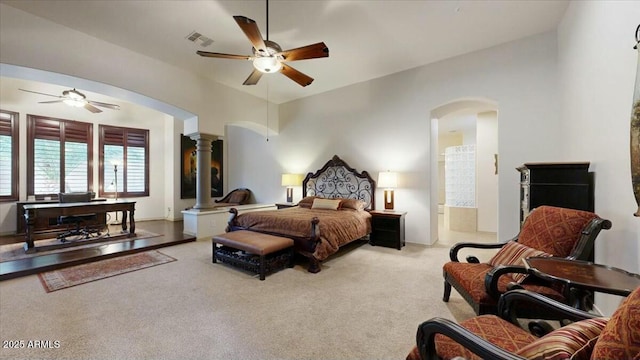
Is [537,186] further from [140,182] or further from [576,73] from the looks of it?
[140,182]

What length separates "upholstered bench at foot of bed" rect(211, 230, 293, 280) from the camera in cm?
330

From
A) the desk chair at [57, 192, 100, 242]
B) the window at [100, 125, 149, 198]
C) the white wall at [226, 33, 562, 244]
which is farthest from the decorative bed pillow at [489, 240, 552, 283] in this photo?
the window at [100, 125, 149, 198]

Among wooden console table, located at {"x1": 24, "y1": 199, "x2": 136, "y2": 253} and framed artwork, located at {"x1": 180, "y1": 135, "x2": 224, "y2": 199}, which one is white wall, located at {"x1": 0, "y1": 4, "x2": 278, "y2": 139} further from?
framed artwork, located at {"x1": 180, "y1": 135, "x2": 224, "y2": 199}

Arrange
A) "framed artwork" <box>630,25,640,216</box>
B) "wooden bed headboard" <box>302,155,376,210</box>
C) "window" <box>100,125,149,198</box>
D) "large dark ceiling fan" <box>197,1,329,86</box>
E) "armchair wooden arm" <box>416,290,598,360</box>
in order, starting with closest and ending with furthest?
"armchair wooden arm" <box>416,290,598,360</box> → "framed artwork" <box>630,25,640,216</box> → "large dark ceiling fan" <box>197,1,329,86</box> → "wooden bed headboard" <box>302,155,376,210</box> → "window" <box>100,125,149,198</box>

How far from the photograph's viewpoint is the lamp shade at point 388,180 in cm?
482

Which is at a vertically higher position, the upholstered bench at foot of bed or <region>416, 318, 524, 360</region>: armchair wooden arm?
<region>416, 318, 524, 360</region>: armchair wooden arm

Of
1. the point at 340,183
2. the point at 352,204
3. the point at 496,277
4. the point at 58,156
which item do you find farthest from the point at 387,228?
the point at 58,156

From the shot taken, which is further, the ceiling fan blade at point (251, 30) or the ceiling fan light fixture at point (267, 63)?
the ceiling fan light fixture at point (267, 63)

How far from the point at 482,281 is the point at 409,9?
10.4 ft

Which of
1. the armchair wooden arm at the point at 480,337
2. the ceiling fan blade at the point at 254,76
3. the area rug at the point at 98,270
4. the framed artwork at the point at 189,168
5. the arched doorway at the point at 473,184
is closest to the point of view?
the armchair wooden arm at the point at 480,337

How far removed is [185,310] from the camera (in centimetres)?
246

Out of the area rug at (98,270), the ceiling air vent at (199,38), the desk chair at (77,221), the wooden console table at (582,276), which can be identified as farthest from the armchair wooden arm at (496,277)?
the desk chair at (77,221)

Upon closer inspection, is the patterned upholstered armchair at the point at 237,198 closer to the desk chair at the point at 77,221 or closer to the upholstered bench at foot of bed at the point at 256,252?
the desk chair at the point at 77,221

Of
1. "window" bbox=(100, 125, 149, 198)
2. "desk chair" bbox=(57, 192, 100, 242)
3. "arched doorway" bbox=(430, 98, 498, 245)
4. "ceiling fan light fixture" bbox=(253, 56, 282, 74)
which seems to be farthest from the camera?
"window" bbox=(100, 125, 149, 198)
